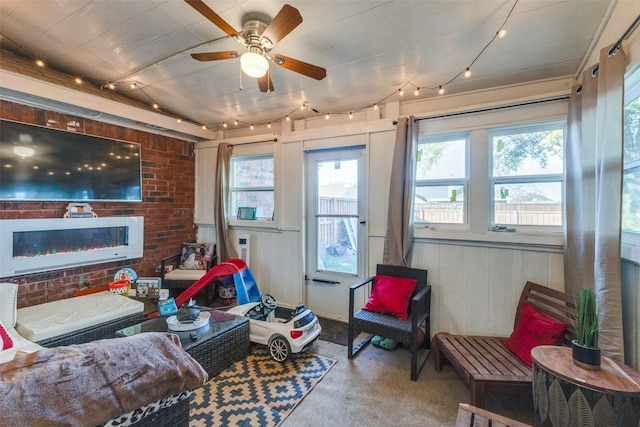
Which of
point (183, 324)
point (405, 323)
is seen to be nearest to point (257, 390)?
point (183, 324)

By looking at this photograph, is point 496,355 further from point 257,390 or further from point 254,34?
point 254,34

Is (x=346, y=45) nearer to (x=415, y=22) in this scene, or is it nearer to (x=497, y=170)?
(x=415, y=22)

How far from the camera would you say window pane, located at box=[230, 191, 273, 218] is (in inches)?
153

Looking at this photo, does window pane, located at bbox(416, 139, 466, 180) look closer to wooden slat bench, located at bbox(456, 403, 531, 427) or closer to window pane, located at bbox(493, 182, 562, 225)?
window pane, located at bbox(493, 182, 562, 225)

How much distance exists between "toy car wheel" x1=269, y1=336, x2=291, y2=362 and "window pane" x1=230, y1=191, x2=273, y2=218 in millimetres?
1774

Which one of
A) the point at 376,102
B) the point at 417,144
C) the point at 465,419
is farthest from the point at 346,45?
the point at 465,419

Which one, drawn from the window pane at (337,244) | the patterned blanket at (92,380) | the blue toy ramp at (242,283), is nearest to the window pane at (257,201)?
the window pane at (337,244)

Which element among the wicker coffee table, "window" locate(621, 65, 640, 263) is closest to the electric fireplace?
the wicker coffee table

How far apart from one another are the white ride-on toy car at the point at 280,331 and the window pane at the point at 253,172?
1750mm

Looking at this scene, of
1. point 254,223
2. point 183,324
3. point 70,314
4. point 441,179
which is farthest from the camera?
point 254,223

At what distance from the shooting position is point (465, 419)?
134 cm

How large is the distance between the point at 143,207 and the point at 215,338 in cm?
228

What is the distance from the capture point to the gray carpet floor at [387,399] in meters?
1.79

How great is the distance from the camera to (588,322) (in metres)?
1.40
